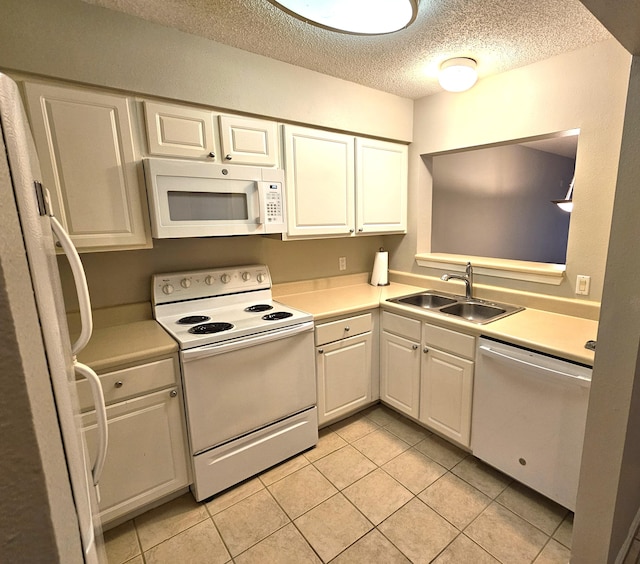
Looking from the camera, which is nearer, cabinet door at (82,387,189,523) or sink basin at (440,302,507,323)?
cabinet door at (82,387,189,523)

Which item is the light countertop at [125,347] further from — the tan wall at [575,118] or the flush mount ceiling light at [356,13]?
the tan wall at [575,118]

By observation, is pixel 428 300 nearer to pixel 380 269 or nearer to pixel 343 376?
pixel 380 269

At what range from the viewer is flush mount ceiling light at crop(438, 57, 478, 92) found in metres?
2.02

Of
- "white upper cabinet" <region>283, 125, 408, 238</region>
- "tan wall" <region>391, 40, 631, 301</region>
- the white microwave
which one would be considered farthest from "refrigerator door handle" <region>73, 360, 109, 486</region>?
"tan wall" <region>391, 40, 631, 301</region>

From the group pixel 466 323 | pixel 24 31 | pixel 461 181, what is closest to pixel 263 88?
pixel 24 31

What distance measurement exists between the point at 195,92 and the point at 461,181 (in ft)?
9.35

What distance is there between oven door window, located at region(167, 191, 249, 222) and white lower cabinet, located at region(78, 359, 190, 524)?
77 cm

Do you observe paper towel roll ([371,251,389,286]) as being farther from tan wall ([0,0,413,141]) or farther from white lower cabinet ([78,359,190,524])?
white lower cabinet ([78,359,190,524])

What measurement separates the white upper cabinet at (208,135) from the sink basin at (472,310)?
5.17 feet

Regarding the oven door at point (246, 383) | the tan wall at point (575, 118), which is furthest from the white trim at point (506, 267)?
the oven door at point (246, 383)

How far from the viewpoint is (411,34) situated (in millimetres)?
1747

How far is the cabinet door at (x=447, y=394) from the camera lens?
200 centimetres

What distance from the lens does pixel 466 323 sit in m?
1.95

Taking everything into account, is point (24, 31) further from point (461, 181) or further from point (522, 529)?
point (461, 181)
